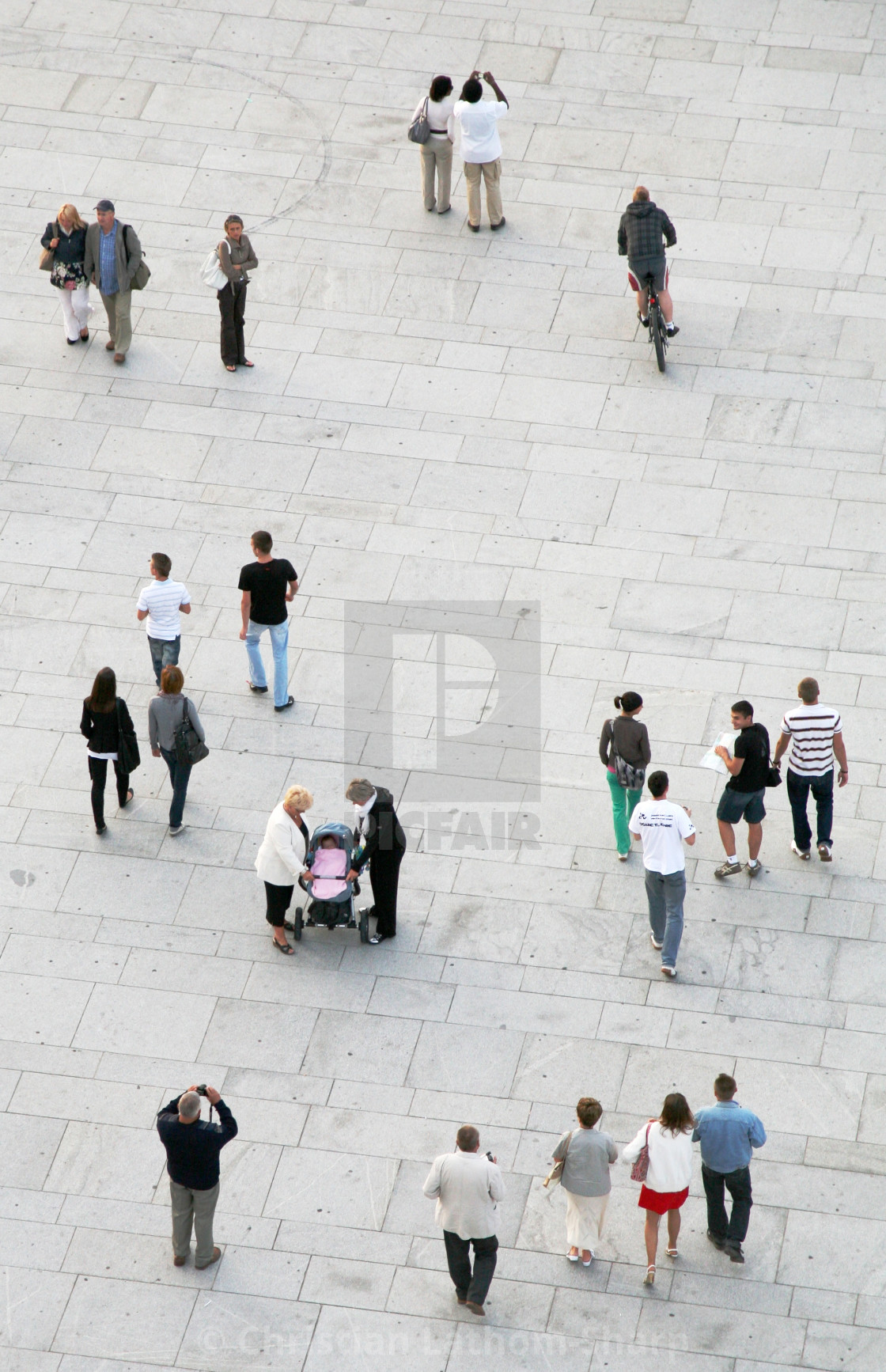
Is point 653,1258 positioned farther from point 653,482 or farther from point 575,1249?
point 653,482

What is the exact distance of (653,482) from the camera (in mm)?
15938

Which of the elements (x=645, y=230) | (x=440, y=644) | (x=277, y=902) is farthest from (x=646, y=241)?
(x=277, y=902)

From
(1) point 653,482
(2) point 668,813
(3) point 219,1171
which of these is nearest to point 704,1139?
(2) point 668,813

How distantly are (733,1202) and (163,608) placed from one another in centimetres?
620

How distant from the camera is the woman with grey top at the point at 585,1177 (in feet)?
33.1

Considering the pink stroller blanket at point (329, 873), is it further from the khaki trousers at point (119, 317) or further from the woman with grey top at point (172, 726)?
the khaki trousers at point (119, 317)

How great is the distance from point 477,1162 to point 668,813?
286cm

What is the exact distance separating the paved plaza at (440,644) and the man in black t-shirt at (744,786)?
0.24 m

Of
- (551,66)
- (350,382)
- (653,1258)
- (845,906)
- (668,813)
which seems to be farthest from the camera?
(551,66)

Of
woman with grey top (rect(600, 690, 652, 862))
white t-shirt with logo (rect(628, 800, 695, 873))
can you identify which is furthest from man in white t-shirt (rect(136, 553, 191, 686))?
white t-shirt with logo (rect(628, 800, 695, 873))

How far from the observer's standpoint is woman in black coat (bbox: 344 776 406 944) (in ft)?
39.2

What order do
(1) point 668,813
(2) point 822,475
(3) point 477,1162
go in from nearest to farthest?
1. (3) point 477,1162
2. (1) point 668,813
3. (2) point 822,475

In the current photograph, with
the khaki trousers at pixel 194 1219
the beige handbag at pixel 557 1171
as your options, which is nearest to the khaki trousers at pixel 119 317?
the khaki trousers at pixel 194 1219

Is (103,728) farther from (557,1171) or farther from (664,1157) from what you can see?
(664,1157)
